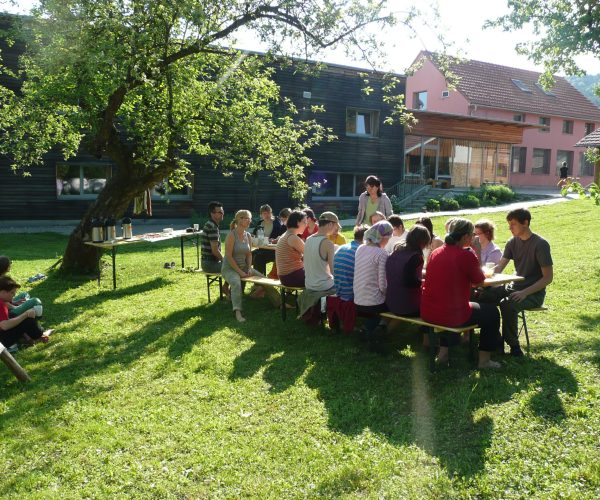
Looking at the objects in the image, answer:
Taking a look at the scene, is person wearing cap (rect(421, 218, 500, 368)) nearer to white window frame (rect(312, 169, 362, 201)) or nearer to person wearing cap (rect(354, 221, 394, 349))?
person wearing cap (rect(354, 221, 394, 349))

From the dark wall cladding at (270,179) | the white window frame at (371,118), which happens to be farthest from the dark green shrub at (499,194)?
the white window frame at (371,118)

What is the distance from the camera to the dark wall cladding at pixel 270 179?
20.1 m

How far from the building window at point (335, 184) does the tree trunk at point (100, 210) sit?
48.6 feet

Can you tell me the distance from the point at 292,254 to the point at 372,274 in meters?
1.63

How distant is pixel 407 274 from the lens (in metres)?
5.47

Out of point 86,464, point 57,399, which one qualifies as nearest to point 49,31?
point 57,399

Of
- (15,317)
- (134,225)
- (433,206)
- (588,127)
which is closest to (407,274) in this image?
(15,317)

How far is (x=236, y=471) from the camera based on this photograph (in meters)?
3.66

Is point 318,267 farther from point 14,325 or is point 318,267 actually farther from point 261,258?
point 14,325

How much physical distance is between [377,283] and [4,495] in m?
3.79

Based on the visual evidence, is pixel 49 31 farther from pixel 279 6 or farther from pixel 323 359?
pixel 323 359

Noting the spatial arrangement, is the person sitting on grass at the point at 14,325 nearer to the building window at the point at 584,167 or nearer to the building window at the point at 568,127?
the building window at the point at 568,127

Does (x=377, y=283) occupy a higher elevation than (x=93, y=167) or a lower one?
lower

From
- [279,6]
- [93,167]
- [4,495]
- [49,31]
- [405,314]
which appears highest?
[279,6]
